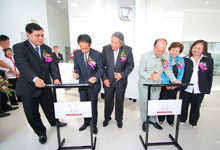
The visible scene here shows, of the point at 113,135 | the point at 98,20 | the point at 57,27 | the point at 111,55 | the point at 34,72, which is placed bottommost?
the point at 113,135

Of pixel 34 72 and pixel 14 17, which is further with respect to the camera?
pixel 14 17

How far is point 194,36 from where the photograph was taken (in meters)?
6.89

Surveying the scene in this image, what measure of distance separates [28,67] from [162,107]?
1.74 meters

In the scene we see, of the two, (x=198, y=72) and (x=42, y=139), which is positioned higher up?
(x=198, y=72)

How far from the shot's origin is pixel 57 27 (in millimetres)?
7902

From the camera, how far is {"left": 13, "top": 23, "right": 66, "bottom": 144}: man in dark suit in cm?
147

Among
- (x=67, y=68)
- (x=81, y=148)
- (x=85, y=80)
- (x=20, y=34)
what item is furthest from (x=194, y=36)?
(x=20, y=34)

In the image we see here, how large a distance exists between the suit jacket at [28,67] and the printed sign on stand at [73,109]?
485 mm

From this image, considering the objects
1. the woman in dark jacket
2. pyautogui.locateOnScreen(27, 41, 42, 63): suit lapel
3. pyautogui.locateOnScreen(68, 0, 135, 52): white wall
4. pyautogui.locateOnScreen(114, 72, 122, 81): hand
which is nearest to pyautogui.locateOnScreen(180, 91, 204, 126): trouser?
the woman in dark jacket

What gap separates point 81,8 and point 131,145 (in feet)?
17.2

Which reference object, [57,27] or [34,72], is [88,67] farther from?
[57,27]

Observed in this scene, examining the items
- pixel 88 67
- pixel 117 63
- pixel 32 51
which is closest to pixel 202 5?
pixel 117 63

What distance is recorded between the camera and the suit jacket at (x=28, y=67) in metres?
1.47

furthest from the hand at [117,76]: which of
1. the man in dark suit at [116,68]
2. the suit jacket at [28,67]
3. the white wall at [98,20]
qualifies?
the white wall at [98,20]
